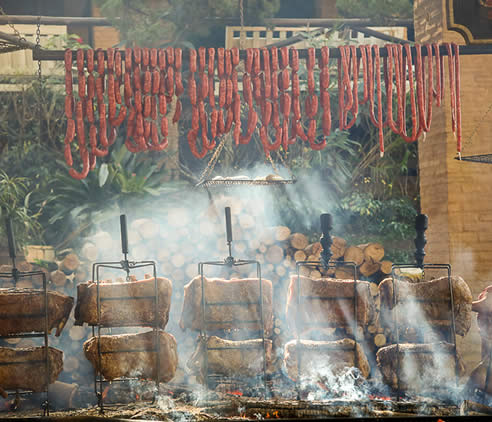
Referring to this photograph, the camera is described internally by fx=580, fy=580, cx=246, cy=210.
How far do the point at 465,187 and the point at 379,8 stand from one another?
12.7 feet

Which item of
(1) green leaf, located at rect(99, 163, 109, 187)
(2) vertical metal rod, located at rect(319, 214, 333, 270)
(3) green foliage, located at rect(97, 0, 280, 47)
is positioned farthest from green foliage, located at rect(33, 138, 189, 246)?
(2) vertical metal rod, located at rect(319, 214, 333, 270)

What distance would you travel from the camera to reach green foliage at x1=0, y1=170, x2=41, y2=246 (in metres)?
7.60

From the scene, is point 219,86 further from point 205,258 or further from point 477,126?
point 477,126

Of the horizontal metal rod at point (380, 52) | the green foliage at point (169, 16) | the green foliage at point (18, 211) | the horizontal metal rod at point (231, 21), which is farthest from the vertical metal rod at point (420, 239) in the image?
the green foliage at point (169, 16)

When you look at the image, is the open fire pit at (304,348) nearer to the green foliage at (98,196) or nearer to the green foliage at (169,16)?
the green foliage at (98,196)

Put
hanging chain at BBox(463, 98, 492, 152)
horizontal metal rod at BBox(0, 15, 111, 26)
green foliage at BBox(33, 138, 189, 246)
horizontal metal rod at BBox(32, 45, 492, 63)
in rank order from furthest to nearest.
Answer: horizontal metal rod at BBox(0, 15, 111, 26), green foliage at BBox(33, 138, 189, 246), hanging chain at BBox(463, 98, 492, 152), horizontal metal rod at BBox(32, 45, 492, 63)

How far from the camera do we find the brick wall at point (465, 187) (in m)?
5.85

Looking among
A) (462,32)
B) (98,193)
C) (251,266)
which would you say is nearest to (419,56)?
(462,32)

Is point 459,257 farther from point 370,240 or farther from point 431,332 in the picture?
point 370,240

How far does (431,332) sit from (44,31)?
297 inches

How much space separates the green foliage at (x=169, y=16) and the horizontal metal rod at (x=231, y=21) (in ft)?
0.49

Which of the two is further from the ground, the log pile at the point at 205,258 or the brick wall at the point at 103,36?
Answer: the brick wall at the point at 103,36

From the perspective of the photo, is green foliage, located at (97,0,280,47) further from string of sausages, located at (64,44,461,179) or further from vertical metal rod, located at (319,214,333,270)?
vertical metal rod, located at (319,214,333,270)

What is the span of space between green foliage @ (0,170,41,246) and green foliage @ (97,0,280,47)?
2670 mm
